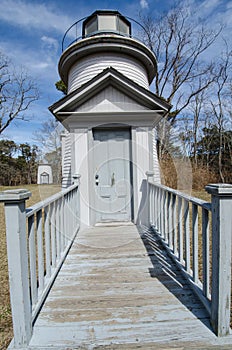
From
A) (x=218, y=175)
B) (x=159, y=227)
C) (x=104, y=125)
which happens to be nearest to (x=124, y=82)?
(x=104, y=125)

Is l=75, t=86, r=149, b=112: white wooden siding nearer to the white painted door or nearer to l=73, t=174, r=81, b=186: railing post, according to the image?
the white painted door

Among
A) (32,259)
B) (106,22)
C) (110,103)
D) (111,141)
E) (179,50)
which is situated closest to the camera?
(32,259)

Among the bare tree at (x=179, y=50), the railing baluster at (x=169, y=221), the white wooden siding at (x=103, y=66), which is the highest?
the bare tree at (x=179, y=50)

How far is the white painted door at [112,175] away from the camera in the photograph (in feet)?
15.9

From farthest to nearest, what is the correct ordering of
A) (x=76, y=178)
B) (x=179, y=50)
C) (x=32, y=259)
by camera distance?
(x=179, y=50), (x=76, y=178), (x=32, y=259)

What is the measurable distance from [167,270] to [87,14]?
31.6ft

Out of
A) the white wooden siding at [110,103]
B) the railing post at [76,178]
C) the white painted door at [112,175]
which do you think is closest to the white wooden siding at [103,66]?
the white wooden siding at [110,103]

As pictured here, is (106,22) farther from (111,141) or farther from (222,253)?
(222,253)

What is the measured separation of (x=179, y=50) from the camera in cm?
1692

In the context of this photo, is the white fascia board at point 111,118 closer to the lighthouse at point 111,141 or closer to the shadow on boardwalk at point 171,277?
the lighthouse at point 111,141

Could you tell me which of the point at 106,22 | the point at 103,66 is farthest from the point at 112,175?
the point at 106,22

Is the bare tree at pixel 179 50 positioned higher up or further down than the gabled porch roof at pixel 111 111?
higher up

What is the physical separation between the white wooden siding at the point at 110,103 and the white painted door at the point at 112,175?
478 millimetres

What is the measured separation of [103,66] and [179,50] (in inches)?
515
